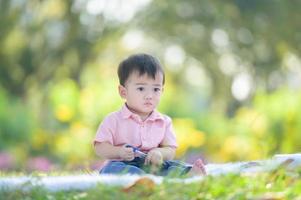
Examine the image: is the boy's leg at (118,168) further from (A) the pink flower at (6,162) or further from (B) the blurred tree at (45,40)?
(B) the blurred tree at (45,40)

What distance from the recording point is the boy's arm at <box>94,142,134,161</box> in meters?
5.29

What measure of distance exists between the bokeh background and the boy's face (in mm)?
836

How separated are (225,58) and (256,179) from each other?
24072 mm

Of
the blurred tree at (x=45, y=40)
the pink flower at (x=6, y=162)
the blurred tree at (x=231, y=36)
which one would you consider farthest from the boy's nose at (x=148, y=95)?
the blurred tree at (x=231, y=36)

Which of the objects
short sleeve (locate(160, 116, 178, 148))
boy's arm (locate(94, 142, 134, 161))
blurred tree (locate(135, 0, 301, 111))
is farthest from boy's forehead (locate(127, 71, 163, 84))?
blurred tree (locate(135, 0, 301, 111))

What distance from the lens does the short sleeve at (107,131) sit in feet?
17.8

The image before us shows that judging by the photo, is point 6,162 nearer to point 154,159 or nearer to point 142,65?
point 142,65

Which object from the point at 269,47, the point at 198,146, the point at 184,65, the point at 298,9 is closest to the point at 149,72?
the point at 198,146

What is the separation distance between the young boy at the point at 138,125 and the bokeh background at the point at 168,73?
2.45 feet

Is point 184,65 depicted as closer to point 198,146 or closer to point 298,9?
point 298,9

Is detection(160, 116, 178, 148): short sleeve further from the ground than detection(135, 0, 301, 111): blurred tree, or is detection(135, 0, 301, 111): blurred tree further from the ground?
detection(135, 0, 301, 111): blurred tree

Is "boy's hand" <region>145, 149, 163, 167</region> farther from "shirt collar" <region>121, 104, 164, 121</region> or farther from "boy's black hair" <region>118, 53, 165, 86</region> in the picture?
"boy's black hair" <region>118, 53, 165, 86</region>

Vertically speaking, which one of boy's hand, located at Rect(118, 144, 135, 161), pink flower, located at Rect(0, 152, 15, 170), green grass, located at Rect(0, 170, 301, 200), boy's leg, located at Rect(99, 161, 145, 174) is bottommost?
green grass, located at Rect(0, 170, 301, 200)

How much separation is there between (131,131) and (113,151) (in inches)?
7.3
